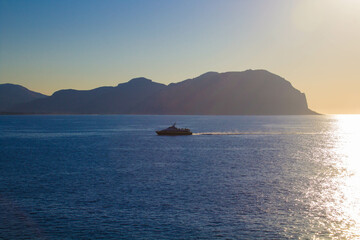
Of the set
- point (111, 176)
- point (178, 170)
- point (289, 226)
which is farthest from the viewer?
point (178, 170)

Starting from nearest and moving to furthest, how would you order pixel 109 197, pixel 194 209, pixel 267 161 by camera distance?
pixel 194 209 → pixel 109 197 → pixel 267 161

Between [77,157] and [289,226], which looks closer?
[289,226]

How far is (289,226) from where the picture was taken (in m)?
30.2

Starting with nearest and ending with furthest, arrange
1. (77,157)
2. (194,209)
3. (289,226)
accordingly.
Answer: (289,226)
(194,209)
(77,157)

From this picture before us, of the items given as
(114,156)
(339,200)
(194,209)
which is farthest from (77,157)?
(339,200)

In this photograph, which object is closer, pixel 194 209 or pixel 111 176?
pixel 194 209

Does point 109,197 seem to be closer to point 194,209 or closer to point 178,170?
point 194,209

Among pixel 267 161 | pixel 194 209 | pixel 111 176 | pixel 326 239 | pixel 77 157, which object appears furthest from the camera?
pixel 77 157

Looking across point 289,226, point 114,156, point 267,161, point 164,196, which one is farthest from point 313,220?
point 114,156

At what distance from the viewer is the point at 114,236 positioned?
2764cm

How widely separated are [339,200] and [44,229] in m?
31.5

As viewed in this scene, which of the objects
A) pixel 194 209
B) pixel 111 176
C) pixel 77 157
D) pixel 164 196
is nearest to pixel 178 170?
pixel 111 176

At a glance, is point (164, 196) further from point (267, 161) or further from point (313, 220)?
point (267, 161)

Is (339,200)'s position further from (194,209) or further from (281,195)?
(194,209)
